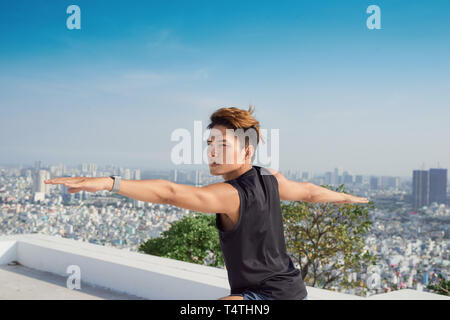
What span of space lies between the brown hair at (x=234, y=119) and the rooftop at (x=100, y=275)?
148 cm

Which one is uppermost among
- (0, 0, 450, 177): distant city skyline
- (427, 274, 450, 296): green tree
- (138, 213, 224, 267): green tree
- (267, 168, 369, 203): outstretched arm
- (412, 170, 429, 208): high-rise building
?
(0, 0, 450, 177): distant city skyline

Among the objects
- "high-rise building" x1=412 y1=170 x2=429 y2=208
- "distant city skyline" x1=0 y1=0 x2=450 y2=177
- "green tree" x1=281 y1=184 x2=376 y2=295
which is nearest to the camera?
"green tree" x1=281 y1=184 x2=376 y2=295

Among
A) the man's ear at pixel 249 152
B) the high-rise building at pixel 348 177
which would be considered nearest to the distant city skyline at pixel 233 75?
the high-rise building at pixel 348 177

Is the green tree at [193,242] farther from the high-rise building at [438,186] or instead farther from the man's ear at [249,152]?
the man's ear at [249,152]

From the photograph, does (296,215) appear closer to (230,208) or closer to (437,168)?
(437,168)

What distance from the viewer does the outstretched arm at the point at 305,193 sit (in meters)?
1.58

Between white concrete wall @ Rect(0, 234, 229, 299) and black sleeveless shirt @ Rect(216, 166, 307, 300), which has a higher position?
black sleeveless shirt @ Rect(216, 166, 307, 300)

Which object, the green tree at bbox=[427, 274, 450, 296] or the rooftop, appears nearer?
the rooftop

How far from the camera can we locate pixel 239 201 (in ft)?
3.98

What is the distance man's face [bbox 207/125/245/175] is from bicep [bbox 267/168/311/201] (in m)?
0.21

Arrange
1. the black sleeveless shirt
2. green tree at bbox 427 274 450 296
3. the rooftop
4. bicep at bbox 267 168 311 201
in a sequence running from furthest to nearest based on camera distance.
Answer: green tree at bbox 427 274 450 296 < the rooftop < bicep at bbox 267 168 311 201 < the black sleeveless shirt

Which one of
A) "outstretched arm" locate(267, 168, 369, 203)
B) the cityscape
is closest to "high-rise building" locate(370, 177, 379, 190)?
the cityscape

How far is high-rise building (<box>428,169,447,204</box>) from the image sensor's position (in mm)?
6578

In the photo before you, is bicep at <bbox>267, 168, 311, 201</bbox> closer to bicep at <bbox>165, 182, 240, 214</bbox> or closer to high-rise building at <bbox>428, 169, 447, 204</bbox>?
bicep at <bbox>165, 182, 240, 214</bbox>
